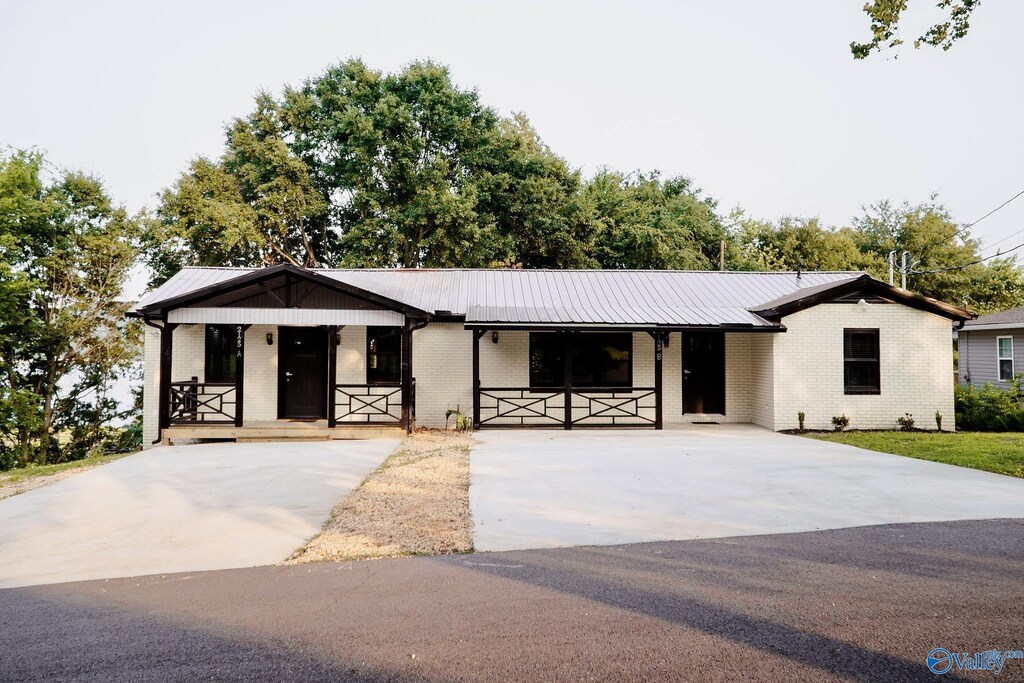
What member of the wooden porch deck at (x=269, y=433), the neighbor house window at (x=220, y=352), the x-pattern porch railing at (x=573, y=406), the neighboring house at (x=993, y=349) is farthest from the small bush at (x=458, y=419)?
the neighboring house at (x=993, y=349)

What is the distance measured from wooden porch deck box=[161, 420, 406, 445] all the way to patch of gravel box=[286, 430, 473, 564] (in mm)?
2773

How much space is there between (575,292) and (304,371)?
711 centimetres

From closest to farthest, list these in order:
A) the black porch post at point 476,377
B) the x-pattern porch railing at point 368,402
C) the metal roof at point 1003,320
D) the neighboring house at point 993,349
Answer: the black porch post at point 476,377 → the x-pattern porch railing at point 368,402 → the metal roof at point 1003,320 → the neighboring house at point 993,349

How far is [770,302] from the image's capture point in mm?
14258

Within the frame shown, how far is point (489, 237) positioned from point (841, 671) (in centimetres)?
2183

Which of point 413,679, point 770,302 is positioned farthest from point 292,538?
point 770,302

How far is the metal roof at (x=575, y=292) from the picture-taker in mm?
13148

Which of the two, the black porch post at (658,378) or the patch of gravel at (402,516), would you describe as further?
the black porch post at (658,378)

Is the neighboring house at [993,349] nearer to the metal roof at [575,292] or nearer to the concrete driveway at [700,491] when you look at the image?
the metal roof at [575,292]

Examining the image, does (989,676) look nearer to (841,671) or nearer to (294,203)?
(841,671)

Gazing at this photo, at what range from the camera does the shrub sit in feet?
44.7

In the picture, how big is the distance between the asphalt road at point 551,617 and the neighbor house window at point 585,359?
9133 mm

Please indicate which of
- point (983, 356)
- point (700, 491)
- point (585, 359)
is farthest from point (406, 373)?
point (983, 356)

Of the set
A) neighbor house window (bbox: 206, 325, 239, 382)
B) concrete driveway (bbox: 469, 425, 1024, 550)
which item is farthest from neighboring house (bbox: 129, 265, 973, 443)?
concrete driveway (bbox: 469, 425, 1024, 550)
